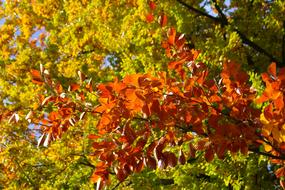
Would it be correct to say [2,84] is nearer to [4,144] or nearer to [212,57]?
[4,144]

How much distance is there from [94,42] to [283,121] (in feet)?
25.7

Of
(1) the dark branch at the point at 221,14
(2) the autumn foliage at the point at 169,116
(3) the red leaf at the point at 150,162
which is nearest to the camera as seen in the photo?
(2) the autumn foliage at the point at 169,116

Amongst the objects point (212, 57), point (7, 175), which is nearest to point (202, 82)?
point (212, 57)

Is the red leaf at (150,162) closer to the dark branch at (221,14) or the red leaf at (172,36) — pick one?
the red leaf at (172,36)

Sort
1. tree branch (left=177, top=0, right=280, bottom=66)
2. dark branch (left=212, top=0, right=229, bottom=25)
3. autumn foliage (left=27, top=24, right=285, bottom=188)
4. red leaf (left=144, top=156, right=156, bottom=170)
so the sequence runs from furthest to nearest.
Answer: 1. dark branch (left=212, top=0, right=229, bottom=25)
2. tree branch (left=177, top=0, right=280, bottom=66)
3. red leaf (left=144, top=156, right=156, bottom=170)
4. autumn foliage (left=27, top=24, right=285, bottom=188)

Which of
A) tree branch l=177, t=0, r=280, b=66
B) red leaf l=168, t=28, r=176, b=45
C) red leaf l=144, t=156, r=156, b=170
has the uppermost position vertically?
tree branch l=177, t=0, r=280, b=66

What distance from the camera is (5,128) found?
9.63m

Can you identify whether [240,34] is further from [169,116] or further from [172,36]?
[169,116]

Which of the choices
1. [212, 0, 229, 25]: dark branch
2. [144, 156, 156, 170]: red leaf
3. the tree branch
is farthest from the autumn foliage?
[212, 0, 229, 25]: dark branch

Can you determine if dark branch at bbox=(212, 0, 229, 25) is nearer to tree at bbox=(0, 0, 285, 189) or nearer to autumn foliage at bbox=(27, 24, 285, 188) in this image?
tree at bbox=(0, 0, 285, 189)

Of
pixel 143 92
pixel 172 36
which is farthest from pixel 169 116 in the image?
pixel 172 36

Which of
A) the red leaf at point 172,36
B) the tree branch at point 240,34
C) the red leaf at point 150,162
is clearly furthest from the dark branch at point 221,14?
the red leaf at point 150,162

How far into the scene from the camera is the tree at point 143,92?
2.89 meters

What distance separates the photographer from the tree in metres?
2.89
